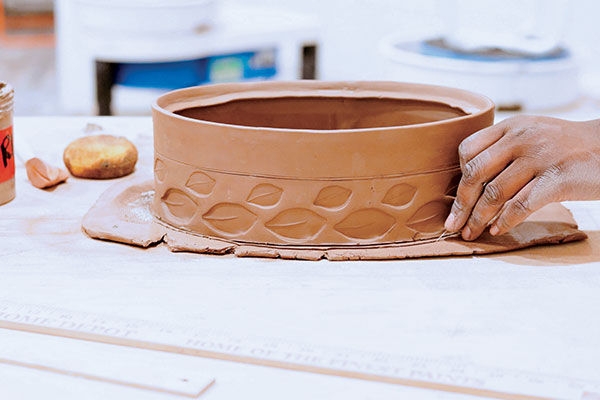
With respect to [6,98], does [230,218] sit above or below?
below

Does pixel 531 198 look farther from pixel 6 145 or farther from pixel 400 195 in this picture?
pixel 6 145

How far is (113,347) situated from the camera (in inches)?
27.9

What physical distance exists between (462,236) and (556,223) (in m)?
0.14

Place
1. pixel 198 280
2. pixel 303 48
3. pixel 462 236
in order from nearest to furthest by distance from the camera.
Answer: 1. pixel 198 280
2. pixel 462 236
3. pixel 303 48

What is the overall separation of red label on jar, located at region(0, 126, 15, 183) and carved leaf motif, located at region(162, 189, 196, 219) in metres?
0.25

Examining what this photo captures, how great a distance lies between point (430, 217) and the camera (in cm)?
95

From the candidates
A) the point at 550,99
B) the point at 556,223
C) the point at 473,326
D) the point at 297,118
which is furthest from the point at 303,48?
the point at 473,326

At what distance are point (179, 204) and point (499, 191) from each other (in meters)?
0.40

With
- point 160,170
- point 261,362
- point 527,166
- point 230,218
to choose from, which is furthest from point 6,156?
point 527,166

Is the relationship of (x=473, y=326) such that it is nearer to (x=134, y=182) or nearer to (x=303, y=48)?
(x=134, y=182)

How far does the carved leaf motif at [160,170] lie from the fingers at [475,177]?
364mm

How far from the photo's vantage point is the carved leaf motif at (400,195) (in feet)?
3.00

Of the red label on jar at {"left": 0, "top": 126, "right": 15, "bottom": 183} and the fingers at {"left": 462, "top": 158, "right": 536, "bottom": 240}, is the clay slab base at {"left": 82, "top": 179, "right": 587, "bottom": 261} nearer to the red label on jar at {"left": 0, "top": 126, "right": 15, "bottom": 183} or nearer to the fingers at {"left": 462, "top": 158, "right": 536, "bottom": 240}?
the fingers at {"left": 462, "top": 158, "right": 536, "bottom": 240}

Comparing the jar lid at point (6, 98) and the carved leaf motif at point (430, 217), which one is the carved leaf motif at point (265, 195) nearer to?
the carved leaf motif at point (430, 217)
